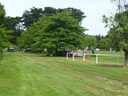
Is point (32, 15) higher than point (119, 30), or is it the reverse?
point (32, 15)

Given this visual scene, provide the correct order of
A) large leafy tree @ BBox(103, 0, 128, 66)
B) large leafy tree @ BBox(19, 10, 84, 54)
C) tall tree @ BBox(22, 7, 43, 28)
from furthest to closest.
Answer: tall tree @ BBox(22, 7, 43, 28)
large leafy tree @ BBox(19, 10, 84, 54)
large leafy tree @ BBox(103, 0, 128, 66)

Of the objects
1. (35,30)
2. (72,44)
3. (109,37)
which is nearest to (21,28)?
A: (35,30)

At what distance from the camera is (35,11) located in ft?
282

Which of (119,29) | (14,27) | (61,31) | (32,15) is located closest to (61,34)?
(61,31)

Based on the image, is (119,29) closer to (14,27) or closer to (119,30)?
(119,30)

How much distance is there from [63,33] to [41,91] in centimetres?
3762

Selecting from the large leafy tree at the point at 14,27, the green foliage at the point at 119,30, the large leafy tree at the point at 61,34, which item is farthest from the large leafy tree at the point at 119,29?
the large leafy tree at the point at 14,27

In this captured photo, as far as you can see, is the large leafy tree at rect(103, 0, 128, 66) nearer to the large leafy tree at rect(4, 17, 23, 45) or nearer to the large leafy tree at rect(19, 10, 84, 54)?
the large leafy tree at rect(19, 10, 84, 54)

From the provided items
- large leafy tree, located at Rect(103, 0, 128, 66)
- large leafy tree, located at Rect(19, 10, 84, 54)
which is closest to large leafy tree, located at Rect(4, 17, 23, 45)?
large leafy tree, located at Rect(19, 10, 84, 54)

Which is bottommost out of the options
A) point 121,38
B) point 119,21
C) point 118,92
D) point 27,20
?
point 118,92

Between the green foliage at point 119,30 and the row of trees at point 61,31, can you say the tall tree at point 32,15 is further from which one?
the green foliage at point 119,30

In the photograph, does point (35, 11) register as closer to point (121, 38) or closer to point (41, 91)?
point (121, 38)

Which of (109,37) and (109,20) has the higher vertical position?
(109,20)

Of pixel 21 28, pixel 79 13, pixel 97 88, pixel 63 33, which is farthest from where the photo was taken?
pixel 21 28
